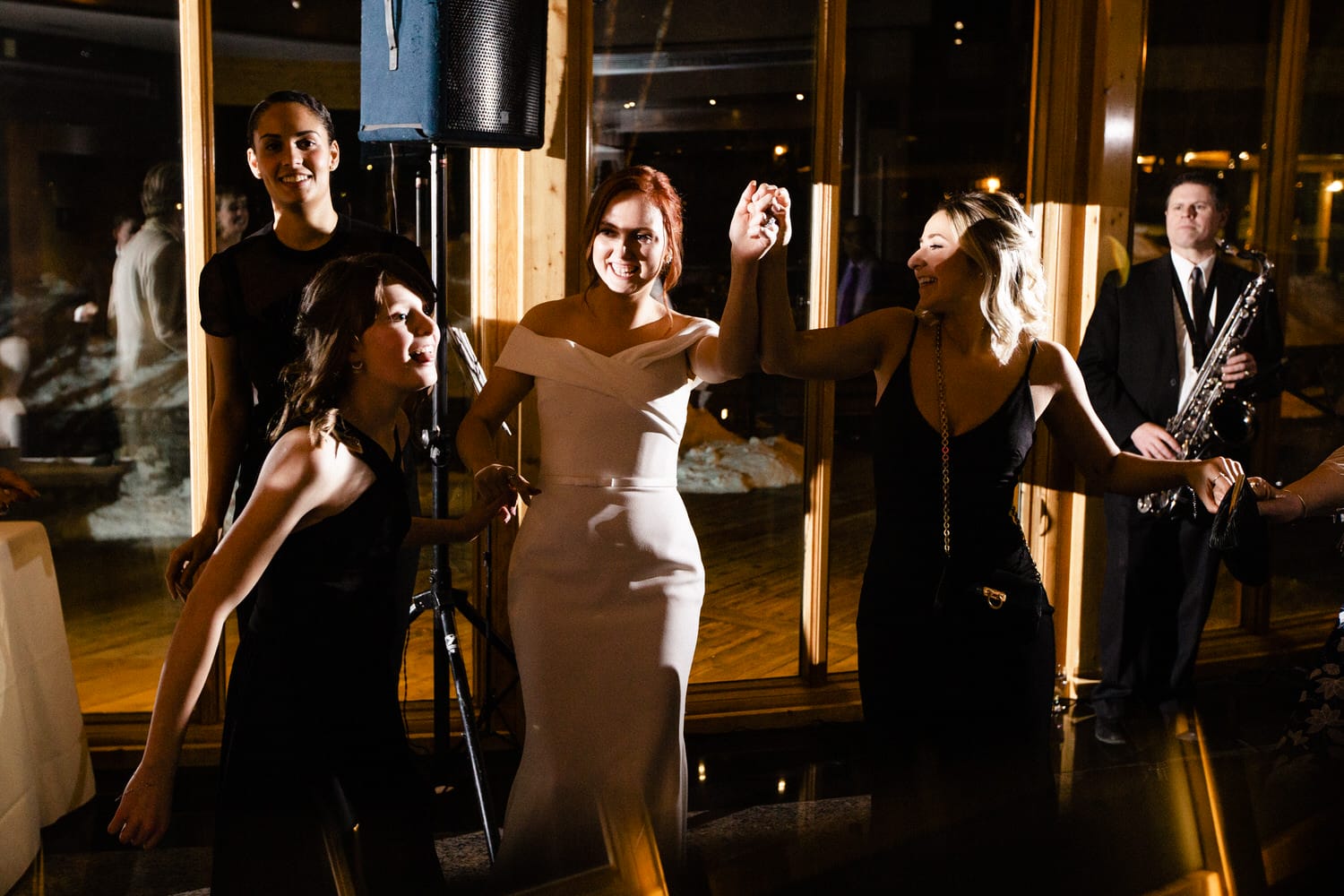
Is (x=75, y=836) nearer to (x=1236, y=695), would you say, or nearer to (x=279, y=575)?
(x=279, y=575)

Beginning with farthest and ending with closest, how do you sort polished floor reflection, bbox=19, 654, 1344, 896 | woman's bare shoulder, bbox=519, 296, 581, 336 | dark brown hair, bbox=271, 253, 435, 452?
woman's bare shoulder, bbox=519, 296, 581, 336 < dark brown hair, bbox=271, 253, 435, 452 < polished floor reflection, bbox=19, 654, 1344, 896

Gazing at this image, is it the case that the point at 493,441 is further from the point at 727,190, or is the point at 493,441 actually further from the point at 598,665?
the point at 727,190

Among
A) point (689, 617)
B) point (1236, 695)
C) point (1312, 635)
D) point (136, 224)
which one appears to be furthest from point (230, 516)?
point (1312, 635)

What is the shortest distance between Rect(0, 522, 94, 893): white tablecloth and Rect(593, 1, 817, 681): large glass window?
212 centimetres

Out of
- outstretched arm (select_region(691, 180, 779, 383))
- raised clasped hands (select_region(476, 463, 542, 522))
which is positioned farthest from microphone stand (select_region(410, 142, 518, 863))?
outstretched arm (select_region(691, 180, 779, 383))

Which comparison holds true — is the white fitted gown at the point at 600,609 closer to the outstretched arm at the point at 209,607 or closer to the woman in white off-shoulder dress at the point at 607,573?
the woman in white off-shoulder dress at the point at 607,573

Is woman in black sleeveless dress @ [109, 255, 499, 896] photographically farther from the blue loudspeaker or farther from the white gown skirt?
the blue loudspeaker

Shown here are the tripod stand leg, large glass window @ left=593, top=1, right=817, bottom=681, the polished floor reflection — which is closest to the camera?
the polished floor reflection

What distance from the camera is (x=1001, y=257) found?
2.56m

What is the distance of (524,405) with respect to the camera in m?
3.98

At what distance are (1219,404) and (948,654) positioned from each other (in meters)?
2.37

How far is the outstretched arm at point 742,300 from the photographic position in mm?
2346

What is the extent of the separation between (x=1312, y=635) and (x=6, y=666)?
5121 millimetres

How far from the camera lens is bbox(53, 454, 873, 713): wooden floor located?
13.4 ft
